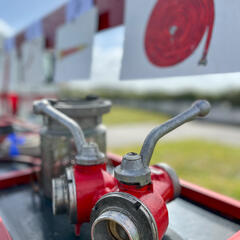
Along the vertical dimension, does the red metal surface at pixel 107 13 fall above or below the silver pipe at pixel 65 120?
above

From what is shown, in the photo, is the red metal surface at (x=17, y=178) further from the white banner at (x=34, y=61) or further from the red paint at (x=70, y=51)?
the white banner at (x=34, y=61)

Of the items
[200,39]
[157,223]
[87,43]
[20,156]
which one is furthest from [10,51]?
[157,223]

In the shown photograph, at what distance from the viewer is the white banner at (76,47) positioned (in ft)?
3.66

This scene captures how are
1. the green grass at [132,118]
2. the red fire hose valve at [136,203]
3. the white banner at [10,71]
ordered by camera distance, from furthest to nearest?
1. the green grass at [132,118]
2. the white banner at [10,71]
3. the red fire hose valve at [136,203]

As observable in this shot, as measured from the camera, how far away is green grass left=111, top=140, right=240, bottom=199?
215 centimetres

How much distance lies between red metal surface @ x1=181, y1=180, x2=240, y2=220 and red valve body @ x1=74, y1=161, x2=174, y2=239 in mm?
141

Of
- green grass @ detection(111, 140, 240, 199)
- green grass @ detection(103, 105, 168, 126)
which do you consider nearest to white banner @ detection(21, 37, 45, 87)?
green grass @ detection(111, 140, 240, 199)

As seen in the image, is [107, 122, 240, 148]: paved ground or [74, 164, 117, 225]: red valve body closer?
[74, 164, 117, 225]: red valve body

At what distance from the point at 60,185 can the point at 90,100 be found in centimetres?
29

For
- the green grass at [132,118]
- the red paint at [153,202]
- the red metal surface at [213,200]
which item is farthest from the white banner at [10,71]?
the green grass at [132,118]

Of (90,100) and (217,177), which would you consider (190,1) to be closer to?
(90,100)

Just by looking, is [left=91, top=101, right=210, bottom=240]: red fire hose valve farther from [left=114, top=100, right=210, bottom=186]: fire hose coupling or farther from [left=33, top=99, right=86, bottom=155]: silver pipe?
[left=33, top=99, right=86, bottom=155]: silver pipe

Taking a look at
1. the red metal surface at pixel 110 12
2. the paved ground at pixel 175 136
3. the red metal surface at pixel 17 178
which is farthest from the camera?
the paved ground at pixel 175 136

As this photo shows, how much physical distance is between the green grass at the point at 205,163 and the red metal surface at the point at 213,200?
1.29 metres
